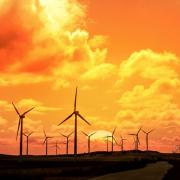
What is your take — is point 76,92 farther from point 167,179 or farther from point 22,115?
point 167,179

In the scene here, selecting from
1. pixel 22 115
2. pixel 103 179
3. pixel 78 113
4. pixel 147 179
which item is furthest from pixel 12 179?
pixel 22 115

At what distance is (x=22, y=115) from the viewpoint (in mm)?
174000

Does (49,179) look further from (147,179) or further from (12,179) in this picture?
(147,179)

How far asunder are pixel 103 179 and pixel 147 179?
254 inches

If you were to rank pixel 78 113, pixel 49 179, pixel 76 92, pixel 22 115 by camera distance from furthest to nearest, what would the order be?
pixel 22 115 < pixel 78 113 < pixel 76 92 < pixel 49 179

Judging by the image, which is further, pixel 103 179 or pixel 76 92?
pixel 76 92

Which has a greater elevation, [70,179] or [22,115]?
[22,115]

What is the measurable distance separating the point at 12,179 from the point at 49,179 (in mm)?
5358

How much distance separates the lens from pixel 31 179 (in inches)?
2618

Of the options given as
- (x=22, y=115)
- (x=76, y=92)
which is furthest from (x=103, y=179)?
(x=22, y=115)

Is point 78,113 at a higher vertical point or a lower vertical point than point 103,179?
higher

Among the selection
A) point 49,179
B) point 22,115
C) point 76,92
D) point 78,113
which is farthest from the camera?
point 22,115

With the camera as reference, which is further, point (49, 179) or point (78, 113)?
point (78, 113)

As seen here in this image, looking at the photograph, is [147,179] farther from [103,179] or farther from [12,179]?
[12,179]
